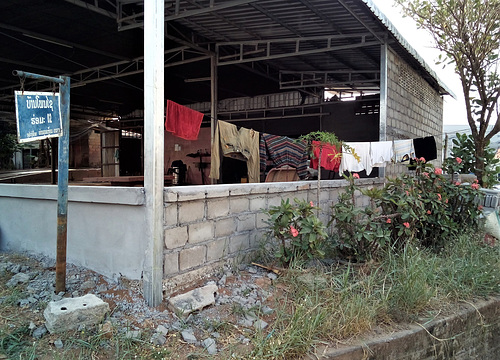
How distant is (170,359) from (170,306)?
663 millimetres

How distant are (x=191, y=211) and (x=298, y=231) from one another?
111cm

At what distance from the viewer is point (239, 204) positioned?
4082 mm

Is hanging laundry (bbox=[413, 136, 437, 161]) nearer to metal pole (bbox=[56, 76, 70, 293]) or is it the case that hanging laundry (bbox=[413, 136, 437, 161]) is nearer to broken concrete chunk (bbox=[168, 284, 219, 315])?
broken concrete chunk (bbox=[168, 284, 219, 315])

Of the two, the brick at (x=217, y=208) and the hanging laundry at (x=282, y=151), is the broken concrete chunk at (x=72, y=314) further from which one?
the hanging laundry at (x=282, y=151)

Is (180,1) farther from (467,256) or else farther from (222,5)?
(467,256)

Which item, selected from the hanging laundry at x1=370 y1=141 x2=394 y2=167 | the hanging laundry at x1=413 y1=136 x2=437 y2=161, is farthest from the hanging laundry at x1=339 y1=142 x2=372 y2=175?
the hanging laundry at x1=413 y1=136 x2=437 y2=161

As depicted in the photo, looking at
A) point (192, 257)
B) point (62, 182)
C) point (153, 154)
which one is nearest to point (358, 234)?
point (192, 257)

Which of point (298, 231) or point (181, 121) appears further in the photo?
point (181, 121)

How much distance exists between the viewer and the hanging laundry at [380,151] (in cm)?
688

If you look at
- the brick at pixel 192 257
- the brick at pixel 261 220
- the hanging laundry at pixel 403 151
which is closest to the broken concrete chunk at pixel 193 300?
the brick at pixel 192 257

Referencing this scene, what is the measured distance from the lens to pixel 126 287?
3293 mm

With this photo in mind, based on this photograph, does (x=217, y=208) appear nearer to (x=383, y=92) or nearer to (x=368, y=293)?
(x=368, y=293)

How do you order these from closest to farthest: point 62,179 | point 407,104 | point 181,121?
point 62,179 < point 181,121 < point 407,104

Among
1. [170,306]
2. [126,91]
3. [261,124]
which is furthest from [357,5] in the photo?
[126,91]
